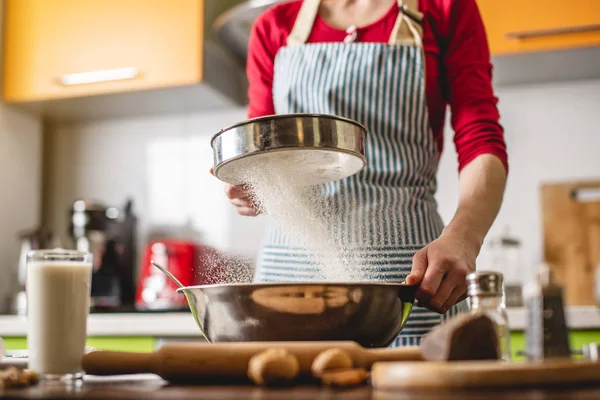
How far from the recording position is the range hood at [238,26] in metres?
1.87

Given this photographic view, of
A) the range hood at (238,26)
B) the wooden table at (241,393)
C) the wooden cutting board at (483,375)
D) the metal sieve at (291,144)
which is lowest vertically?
the wooden table at (241,393)

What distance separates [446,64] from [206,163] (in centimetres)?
130

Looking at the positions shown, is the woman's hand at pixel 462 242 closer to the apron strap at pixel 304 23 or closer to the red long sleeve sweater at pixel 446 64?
the red long sleeve sweater at pixel 446 64

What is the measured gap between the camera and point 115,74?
211 centimetres

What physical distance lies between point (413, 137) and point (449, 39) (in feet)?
0.58

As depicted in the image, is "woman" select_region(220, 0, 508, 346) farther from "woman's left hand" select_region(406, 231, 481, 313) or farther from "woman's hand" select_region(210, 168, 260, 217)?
"woman's left hand" select_region(406, 231, 481, 313)

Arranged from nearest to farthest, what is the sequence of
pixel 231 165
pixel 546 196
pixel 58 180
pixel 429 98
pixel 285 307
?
pixel 285 307
pixel 231 165
pixel 429 98
pixel 546 196
pixel 58 180

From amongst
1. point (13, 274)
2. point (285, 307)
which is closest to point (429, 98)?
point (285, 307)

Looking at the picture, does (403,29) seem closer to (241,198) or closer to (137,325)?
(241,198)

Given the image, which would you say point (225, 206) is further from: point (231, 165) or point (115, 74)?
point (231, 165)

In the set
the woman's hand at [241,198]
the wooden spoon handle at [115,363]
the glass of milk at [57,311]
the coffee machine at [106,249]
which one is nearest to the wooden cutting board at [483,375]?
the wooden spoon handle at [115,363]

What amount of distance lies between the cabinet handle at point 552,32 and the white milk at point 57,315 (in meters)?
1.40

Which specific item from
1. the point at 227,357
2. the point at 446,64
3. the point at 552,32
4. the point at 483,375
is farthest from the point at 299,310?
→ the point at 552,32

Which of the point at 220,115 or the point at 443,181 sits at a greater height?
the point at 220,115
